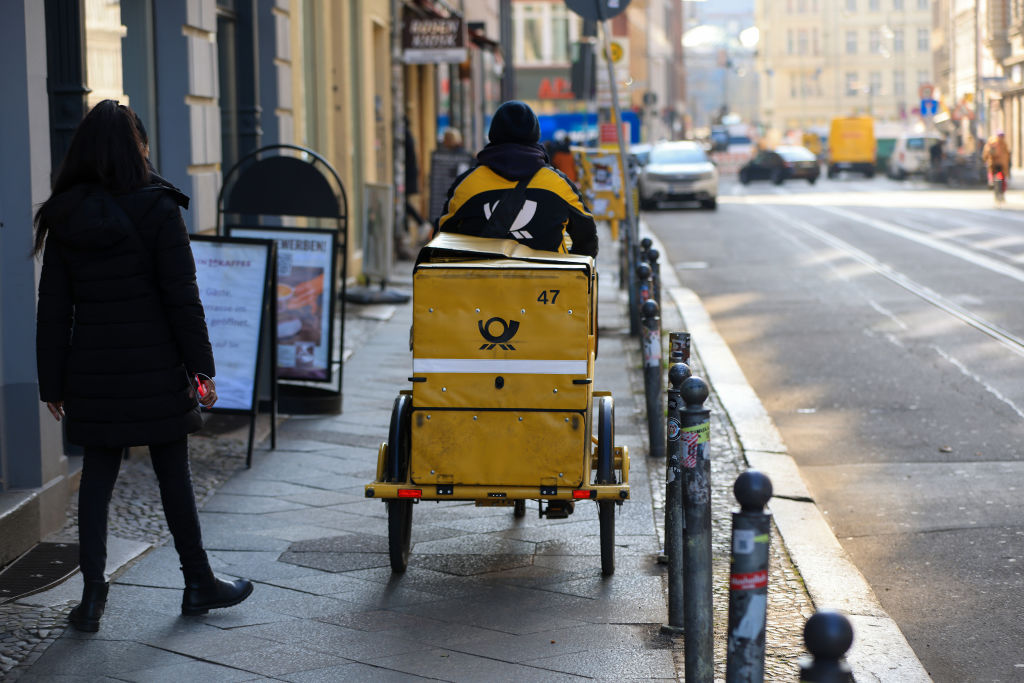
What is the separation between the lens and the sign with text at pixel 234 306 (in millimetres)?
7828

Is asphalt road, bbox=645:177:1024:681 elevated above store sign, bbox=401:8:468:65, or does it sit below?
below

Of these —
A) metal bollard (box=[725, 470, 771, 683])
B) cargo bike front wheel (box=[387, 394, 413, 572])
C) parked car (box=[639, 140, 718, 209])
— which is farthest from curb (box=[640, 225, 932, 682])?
parked car (box=[639, 140, 718, 209])

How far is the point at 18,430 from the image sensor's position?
619 cm

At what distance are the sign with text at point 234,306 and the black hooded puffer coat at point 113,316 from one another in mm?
2787

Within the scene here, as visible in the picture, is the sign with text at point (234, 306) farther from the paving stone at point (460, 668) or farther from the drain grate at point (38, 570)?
the paving stone at point (460, 668)

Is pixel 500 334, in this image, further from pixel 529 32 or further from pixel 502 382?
pixel 529 32

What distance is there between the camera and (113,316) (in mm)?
4973

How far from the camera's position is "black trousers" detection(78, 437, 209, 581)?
5.07 meters

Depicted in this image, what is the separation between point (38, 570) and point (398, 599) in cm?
144

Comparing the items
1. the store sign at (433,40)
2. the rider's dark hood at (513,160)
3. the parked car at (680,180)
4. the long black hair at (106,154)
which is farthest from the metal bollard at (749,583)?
the parked car at (680,180)

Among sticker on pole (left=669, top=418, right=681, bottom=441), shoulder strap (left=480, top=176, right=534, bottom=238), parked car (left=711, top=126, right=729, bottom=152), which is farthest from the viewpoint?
parked car (left=711, top=126, right=729, bottom=152)

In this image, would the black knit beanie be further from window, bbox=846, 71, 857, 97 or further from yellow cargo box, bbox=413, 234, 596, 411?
window, bbox=846, 71, 857, 97

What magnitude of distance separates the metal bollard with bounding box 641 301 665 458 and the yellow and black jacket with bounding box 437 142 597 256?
1.71 meters

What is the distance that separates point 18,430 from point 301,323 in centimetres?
283
